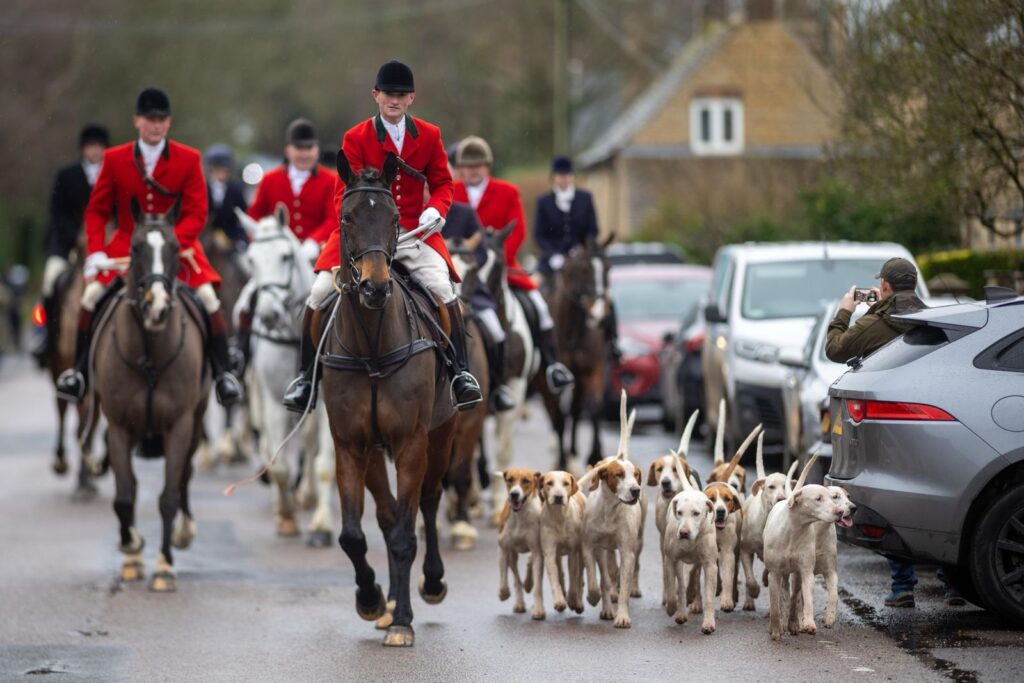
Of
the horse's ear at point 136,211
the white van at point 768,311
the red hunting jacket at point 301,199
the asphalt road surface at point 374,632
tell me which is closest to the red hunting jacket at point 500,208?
the red hunting jacket at point 301,199

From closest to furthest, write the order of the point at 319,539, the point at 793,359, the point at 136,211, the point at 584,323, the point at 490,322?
the point at 136,211 < the point at 490,322 < the point at 319,539 < the point at 793,359 < the point at 584,323

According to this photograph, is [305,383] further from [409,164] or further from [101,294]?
[101,294]

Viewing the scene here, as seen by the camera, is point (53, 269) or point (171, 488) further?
point (53, 269)

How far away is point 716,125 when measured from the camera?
61.0 m

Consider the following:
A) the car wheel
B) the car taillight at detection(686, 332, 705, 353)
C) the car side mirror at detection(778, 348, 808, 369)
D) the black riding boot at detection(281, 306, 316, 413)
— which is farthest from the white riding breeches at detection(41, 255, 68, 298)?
the car wheel

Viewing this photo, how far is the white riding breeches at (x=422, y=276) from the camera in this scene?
1116 cm

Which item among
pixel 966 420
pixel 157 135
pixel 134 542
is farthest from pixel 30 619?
pixel 966 420

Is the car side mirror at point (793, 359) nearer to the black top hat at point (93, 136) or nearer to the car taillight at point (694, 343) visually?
the car taillight at point (694, 343)

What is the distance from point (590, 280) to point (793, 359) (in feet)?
10.6

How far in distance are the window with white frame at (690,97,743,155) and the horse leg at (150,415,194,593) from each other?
4809 cm

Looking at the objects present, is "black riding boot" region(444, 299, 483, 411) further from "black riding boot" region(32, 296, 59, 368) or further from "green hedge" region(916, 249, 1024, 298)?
"black riding boot" region(32, 296, 59, 368)

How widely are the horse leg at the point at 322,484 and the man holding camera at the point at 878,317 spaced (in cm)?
440

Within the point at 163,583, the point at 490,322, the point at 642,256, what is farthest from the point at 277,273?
the point at 642,256

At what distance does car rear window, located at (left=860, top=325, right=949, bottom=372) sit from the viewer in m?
10.4
